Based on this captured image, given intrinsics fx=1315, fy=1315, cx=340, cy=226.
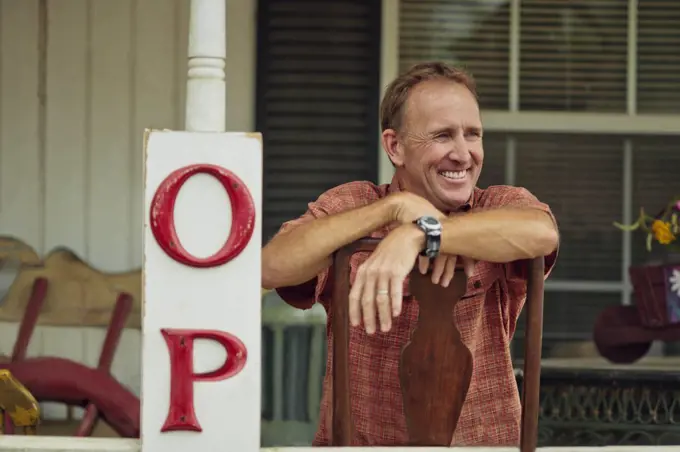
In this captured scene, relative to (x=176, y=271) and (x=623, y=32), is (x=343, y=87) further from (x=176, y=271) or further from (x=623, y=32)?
(x=176, y=271)

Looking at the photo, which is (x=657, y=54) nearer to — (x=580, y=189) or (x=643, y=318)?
(x=580, y=189)

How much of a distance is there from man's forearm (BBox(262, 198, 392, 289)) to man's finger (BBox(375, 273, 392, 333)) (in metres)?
0.15

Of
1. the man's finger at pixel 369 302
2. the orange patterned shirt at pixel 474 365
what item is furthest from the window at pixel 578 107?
the man's finger at pixel 369 302

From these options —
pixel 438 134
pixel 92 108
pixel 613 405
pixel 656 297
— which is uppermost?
pixel 92 108

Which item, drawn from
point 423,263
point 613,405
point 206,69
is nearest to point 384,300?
point 423,263

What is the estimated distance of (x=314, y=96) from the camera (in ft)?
16.5

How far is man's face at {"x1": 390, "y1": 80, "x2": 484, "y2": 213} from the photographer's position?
Answer: 2.92 m

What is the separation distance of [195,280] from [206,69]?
439 millimetres

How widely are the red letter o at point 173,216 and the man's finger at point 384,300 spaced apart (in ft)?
0.95

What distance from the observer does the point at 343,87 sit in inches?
197

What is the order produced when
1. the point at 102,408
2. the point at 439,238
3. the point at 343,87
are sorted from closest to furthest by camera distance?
1. the point at 439,238
2. the point at 102,408
3. the point at 343,87

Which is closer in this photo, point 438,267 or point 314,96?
point 438,267

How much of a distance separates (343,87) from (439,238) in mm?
2455

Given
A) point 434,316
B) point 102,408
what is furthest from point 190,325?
point 102,408
